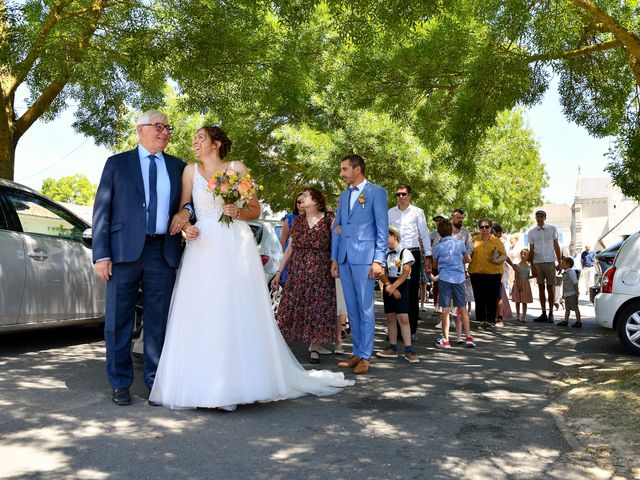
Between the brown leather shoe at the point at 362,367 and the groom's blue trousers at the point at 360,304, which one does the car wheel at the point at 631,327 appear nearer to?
the groom's blue trousers at the point at 360,304

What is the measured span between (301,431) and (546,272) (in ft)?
32.0

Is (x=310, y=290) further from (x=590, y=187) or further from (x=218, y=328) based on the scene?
(x=590, y=187)

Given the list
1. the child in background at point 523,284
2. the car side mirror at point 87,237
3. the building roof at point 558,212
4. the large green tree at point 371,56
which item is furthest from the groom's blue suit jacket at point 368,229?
the building roof at point 558,212

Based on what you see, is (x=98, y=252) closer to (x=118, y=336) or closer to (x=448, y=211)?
(x=118, y=336)

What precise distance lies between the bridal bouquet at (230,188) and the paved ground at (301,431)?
126 centimetres

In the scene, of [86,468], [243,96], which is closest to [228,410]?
[86,468]

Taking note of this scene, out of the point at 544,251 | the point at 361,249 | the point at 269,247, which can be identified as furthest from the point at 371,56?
the point at 361,249

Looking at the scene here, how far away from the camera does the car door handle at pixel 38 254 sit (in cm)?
736

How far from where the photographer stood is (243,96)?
12.9 meters

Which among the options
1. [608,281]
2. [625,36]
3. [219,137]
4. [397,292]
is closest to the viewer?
[219,137]

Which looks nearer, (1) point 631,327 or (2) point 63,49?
(1) point 631,327

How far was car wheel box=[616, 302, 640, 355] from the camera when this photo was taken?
9125 millimetres

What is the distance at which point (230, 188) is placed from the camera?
18.1 ft

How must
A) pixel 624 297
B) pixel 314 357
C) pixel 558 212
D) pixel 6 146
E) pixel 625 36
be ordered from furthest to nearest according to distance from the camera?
pixel 558 212, pixel 6 146, pixel 624 297, pixel 314 357, pixel 625 36
